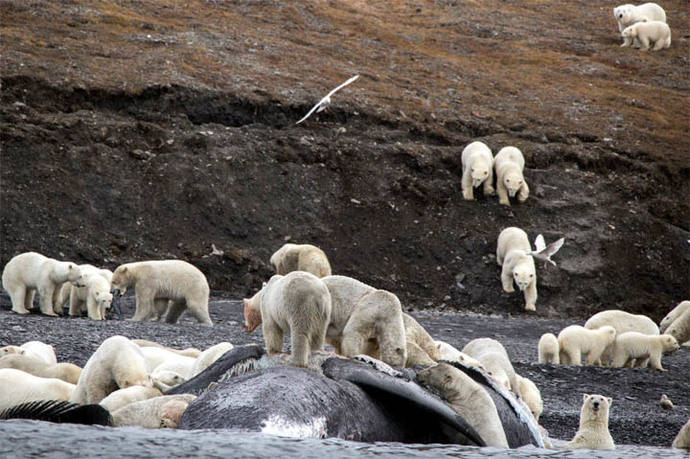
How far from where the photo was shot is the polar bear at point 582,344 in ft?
56.3

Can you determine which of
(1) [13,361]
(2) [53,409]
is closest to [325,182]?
(1) [13,361]

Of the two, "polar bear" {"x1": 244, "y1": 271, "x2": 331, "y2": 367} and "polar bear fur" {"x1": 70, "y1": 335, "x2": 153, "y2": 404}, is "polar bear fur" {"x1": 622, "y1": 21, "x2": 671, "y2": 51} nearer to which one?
"polar bear fur" {"x1": 70, "y1": 335, "x2": 153, "y2": 404}

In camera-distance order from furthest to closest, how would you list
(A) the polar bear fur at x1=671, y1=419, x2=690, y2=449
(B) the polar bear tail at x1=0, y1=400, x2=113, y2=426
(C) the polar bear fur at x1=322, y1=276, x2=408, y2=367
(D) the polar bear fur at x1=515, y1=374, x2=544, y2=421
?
(D) the polar bear fur at x1=515, y1=374, x2=544, y2=421 < (A) the polar bear fur at x1=671, y1=419, x2=690, y2=449 < (C) the polar bear fur at x1=322, y1=276, x2=408, y2=367 < (B) the polar bear tail at x1=0, y1=400, x2=113, y2=426

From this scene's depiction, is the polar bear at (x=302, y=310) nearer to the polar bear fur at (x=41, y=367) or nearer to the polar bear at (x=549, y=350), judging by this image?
the polar bear fur at (x=41, y=367)

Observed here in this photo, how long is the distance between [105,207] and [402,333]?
1772 centimetres

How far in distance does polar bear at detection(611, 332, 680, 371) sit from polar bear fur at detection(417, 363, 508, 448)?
1024cm

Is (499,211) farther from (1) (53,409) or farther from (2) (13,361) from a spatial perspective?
(1) (53,409)

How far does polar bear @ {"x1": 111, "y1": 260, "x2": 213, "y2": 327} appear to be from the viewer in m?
17.7

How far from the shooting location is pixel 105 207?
2509cm

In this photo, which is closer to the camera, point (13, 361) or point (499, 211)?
point (13, 361)

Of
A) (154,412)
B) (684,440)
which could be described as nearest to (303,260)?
(684,440)

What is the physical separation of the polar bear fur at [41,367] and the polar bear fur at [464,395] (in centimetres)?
365

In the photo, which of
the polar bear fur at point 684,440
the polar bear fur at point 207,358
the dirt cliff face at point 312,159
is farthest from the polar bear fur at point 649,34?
the polar bear fur at point 207,358

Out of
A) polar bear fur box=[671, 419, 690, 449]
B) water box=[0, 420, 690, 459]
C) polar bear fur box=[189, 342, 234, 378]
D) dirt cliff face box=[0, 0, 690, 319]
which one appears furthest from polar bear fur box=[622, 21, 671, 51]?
water box=[0, 420, 690, 459]
